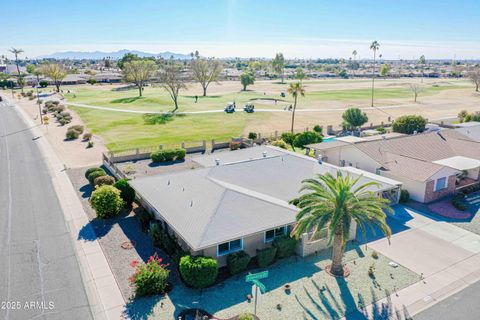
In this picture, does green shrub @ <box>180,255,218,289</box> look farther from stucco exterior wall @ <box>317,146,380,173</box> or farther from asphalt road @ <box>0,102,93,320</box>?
stucco exterior wall @ <box>317,146,380,173</box>

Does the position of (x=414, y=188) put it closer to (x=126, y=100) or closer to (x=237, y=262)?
(x=237, y=262)

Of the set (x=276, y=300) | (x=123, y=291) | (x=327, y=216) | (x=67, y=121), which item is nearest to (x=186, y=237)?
(x=123, y=291)

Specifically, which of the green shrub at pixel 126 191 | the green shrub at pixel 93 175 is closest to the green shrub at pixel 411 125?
the green shrub at pixel 126 191

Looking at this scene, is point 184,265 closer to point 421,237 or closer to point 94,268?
point 94,268

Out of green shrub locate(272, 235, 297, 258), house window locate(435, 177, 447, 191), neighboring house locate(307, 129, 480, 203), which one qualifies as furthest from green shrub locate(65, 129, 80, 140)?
house window locate(435, 177, 447, 191)

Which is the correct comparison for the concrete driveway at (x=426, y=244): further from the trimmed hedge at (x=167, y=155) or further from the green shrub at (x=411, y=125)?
the green shrub at (x=411, y=125)
